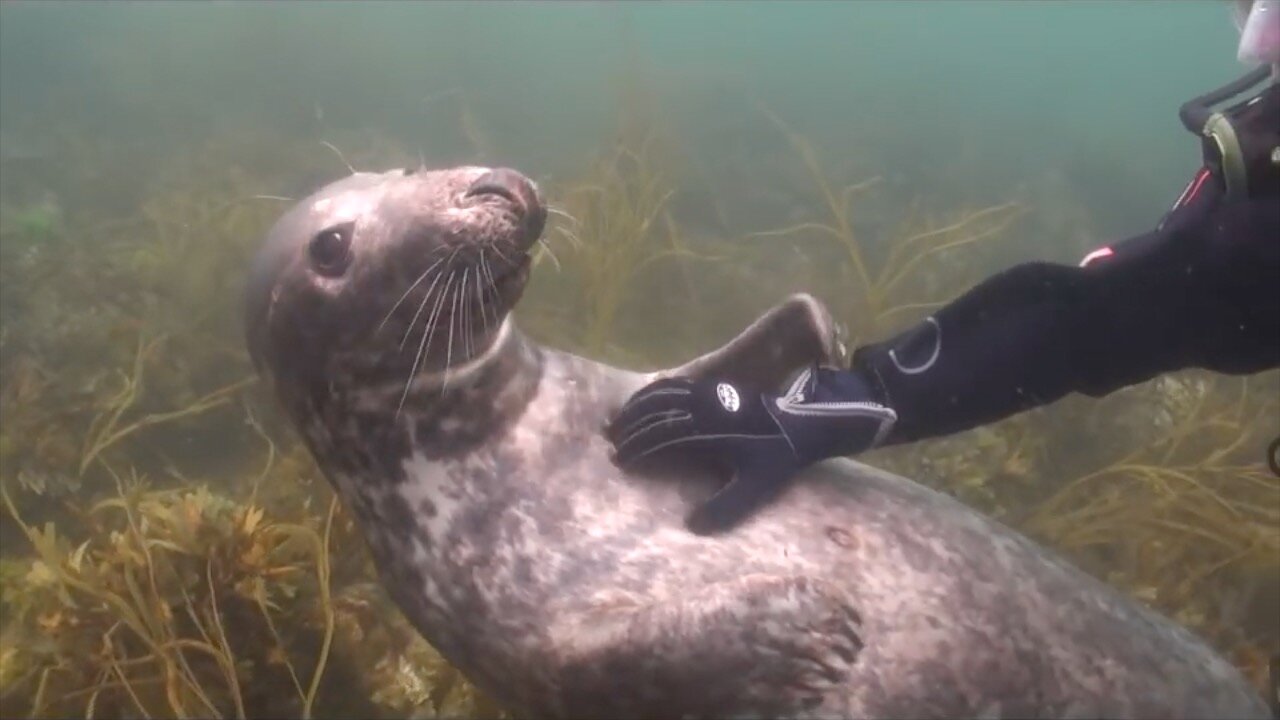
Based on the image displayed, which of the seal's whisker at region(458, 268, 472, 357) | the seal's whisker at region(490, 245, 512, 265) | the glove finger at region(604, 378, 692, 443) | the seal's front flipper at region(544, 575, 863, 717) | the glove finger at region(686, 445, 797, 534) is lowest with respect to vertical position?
the seal's front flipper at region(544, 575, 863, 717)

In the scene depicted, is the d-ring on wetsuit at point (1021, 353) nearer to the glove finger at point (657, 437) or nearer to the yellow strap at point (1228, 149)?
the glove finger at point (657, 437)

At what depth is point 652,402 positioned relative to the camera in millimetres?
2725

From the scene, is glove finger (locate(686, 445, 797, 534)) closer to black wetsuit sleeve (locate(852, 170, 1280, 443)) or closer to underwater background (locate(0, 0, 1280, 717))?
black wetsuit sleeve (locate(852, 170, 1280, 443))

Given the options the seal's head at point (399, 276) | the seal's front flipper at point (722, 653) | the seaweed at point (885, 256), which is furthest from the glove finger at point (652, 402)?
the seaweed at point (885, 256)

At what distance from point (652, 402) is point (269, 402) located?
3.45 meters

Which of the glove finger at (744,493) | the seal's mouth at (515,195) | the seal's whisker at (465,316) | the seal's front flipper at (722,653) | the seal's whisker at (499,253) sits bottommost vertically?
the seal's front flipper at (722,653)

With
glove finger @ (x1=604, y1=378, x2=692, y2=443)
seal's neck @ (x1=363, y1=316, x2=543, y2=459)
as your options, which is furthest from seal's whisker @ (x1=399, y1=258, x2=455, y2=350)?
glove finger @ (x1=604, y1=378, x2=692, y2=443)

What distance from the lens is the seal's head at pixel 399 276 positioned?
249 centimetres

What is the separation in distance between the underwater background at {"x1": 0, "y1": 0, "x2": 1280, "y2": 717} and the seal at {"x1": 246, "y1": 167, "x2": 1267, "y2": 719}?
72 centimetres

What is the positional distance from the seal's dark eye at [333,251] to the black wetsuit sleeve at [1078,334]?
58.3 inches

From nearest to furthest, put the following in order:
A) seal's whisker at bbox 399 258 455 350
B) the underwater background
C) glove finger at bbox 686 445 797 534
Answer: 1. seal's whisker at bbox 399 258 455 350
2. glove finger at bbox 686 445 797 534
3. the underwater background

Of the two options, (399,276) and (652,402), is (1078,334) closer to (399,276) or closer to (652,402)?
(652,402)

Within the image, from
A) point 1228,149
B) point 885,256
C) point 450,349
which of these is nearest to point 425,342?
point 450,349

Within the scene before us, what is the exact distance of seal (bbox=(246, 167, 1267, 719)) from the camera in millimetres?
2342
